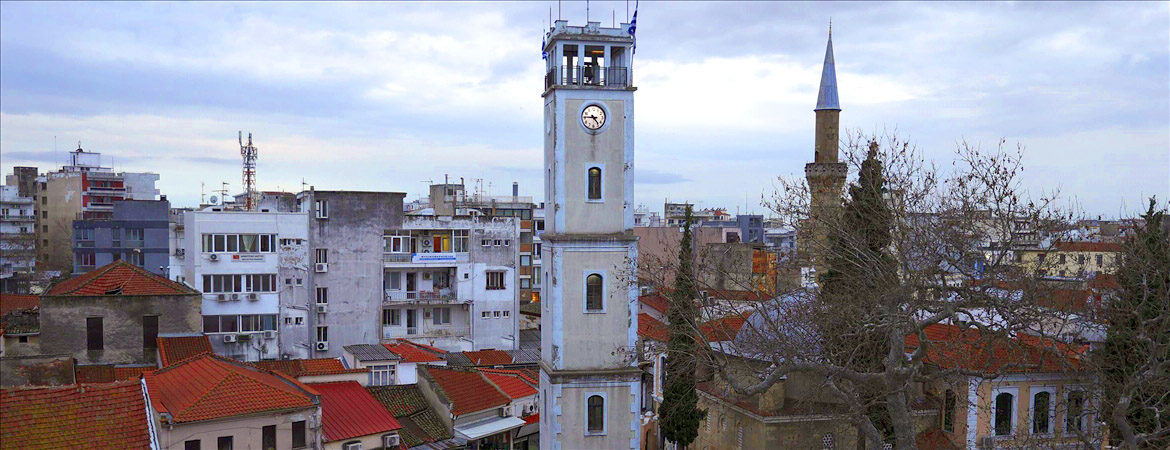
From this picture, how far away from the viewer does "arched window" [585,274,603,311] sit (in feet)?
84.0

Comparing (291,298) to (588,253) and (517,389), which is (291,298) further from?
(588,253)

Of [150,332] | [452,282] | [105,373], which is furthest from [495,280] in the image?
[105,373]

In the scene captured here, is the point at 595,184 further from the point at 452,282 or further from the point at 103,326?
the point at 452,282

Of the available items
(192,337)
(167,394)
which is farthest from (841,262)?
(192,337)

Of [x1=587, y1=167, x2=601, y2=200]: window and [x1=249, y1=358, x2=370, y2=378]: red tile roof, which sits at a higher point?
[x1=587, y1=167, x2=601, y2=200]: window

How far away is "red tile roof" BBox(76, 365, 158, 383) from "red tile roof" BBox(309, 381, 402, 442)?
4.97 meters

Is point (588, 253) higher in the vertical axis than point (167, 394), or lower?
higher

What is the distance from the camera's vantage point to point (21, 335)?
1094 inches

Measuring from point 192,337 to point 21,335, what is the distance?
5.01 meters

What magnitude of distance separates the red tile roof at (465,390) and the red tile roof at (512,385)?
0.53 metres

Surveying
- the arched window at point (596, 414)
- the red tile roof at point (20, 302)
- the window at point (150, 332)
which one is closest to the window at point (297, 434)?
the arched window at point (596, 414)

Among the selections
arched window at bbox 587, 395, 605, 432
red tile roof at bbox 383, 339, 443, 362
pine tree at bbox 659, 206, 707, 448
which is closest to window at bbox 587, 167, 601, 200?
pine tree at bbox 659, 206, 707, 448

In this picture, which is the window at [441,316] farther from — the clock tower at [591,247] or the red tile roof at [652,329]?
the clock tower at [591,247]

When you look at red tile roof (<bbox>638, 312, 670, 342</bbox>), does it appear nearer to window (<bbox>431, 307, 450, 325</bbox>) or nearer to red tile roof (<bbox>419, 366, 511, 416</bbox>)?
red tile roof (<bbox>419, 366, 511, 416</bbox>)
